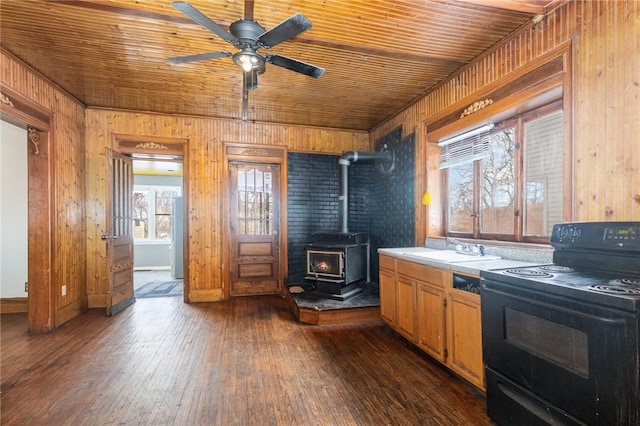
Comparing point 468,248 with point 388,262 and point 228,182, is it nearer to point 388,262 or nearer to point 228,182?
point 388,262

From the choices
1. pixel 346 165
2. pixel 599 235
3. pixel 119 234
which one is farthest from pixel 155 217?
pixel 599 235

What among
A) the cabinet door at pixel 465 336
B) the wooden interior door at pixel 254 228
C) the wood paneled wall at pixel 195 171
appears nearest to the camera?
the cabinet door at pixel 465 336

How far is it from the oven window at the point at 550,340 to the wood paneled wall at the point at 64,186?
4564 millimetres

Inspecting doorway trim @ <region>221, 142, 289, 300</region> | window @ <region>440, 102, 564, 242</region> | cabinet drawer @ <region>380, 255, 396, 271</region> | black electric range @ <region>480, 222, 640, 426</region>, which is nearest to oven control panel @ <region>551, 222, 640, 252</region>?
black electric range @ <region>480, 222, 640, 426</region>

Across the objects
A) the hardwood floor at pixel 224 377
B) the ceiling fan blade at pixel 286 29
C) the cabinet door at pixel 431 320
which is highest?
the ceiling fan blade at pixel 286 29

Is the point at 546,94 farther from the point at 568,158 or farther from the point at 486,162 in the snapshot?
the point at 486,162

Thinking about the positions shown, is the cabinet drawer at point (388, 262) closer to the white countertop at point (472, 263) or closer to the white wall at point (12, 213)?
the white countertop at point (472, 263)

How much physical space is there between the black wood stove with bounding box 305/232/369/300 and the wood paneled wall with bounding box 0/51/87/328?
307 cm

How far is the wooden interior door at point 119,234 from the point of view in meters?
3.90

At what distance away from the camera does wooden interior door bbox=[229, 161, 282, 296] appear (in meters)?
4.80

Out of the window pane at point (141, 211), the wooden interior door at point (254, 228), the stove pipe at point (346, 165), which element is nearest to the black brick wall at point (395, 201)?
the stove pipe at point (346, 165)

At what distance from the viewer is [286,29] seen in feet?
6.50

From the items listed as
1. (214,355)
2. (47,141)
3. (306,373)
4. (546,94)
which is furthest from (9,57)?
(546,94)

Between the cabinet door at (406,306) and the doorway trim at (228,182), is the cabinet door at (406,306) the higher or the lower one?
the lower one
